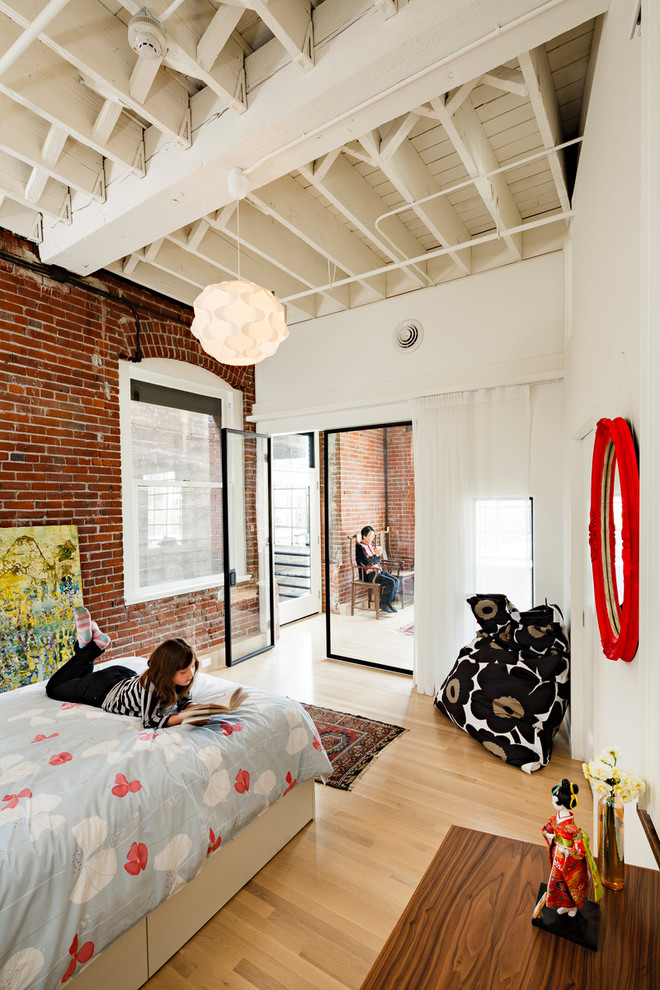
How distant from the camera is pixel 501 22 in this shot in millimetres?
1614

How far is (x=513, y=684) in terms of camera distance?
291 centimetres

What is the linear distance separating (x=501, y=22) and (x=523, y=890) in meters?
2.45

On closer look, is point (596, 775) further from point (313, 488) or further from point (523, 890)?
point (313, 488)

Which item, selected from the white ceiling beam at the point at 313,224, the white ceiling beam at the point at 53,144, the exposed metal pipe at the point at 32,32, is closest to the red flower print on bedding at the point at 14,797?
the exposed metal pipe at the point at 32,32

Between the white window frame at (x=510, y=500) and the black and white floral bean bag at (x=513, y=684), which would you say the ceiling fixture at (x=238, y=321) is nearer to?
the white window frame at (x=510, y=500)

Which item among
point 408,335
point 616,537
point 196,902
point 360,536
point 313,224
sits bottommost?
point 196,902

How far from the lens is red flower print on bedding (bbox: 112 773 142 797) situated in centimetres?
160

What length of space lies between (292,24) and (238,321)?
1.01 meters

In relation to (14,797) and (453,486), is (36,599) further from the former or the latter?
(453,486)

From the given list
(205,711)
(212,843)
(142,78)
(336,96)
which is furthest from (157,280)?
(212,843)

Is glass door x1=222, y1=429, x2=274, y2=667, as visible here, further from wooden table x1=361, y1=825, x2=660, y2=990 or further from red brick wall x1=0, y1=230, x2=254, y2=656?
wooden table x1=361, y1=825, x2=660, y2=990

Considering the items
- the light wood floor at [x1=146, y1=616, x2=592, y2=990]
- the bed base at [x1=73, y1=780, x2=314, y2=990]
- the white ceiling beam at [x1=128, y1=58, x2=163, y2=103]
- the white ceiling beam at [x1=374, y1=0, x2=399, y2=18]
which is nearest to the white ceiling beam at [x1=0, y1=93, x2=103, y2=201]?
the white ceiling beam at [x1=128, y1=58, x2=163, y2=103]

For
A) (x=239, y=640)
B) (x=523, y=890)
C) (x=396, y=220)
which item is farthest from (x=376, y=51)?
(x=239, y=640)

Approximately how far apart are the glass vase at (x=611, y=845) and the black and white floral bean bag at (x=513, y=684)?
1.94 m
